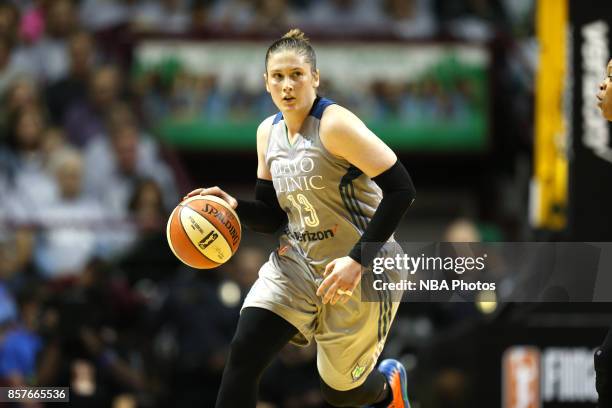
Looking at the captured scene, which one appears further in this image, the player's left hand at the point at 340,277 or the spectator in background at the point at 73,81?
the spectator in background at the point at 73,81

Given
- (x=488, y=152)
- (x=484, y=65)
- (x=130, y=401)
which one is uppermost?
(x=484, y=65)

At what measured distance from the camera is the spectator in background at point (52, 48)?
13.0 metres

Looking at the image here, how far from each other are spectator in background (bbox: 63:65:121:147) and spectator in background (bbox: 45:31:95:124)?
10 cm

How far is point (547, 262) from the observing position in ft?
25.3

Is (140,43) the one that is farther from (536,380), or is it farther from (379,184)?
(379,184)

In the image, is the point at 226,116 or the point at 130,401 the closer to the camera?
the point at 130,401

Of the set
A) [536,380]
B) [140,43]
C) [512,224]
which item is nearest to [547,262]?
[536,380]

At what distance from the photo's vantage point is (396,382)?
6031mm

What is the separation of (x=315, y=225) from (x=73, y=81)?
8.01 meters

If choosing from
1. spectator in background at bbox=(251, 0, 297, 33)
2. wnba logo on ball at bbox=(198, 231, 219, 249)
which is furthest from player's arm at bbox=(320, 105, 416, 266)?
spectator in background at bbox=(251, 0, 297, 33)

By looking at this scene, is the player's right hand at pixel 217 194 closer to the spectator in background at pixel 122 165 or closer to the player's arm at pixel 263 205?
the player's arm at pixel 263 205

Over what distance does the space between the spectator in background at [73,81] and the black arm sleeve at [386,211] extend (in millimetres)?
8082

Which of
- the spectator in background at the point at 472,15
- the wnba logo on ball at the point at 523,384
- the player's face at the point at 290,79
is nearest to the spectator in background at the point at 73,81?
the spectator in background at the point at 472,15

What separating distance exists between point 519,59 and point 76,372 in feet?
24.1
